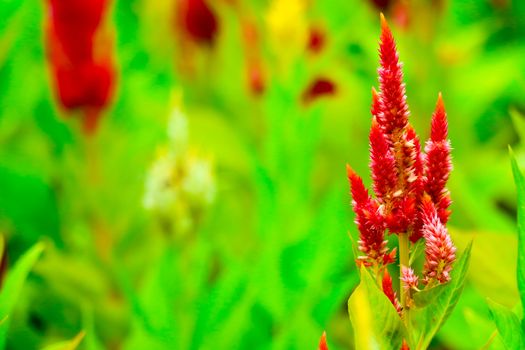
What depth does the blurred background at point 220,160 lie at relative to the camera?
72cm

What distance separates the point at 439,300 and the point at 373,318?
3cm

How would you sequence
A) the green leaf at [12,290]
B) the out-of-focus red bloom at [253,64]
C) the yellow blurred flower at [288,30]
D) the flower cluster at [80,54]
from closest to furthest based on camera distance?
the green leaf at [12,290], the flower cluster at [80,54], the yellow blurred flower at [288,30], the out-of-focus red bloom at [253,64]

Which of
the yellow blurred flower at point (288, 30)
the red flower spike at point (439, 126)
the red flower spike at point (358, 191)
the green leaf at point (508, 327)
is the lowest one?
the yellow blurred flower at point (288, 30)

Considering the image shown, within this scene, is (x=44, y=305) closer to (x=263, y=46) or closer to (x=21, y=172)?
(x=21, y=172)

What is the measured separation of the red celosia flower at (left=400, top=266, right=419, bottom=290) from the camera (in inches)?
15.4

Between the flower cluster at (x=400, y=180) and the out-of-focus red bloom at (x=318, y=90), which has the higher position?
the flower cluster at (x=400, y=180)

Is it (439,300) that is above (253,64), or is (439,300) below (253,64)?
above

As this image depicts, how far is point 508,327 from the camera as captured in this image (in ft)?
1.39

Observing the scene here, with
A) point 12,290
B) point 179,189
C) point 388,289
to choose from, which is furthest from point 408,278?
point 179,189

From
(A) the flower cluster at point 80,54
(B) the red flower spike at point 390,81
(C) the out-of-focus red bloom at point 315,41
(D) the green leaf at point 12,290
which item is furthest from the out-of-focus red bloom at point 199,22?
(B) the red flower spike at point 390,81

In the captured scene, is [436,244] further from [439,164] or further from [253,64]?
[253,64]

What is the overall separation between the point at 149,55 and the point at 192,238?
2.20ft

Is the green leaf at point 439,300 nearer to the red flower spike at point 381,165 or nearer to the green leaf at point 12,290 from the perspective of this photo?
the red flower spike at point 381,165

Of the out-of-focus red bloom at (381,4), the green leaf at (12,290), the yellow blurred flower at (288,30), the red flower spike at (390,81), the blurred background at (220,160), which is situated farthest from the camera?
the out-of-focus red bloom at (381,4)
